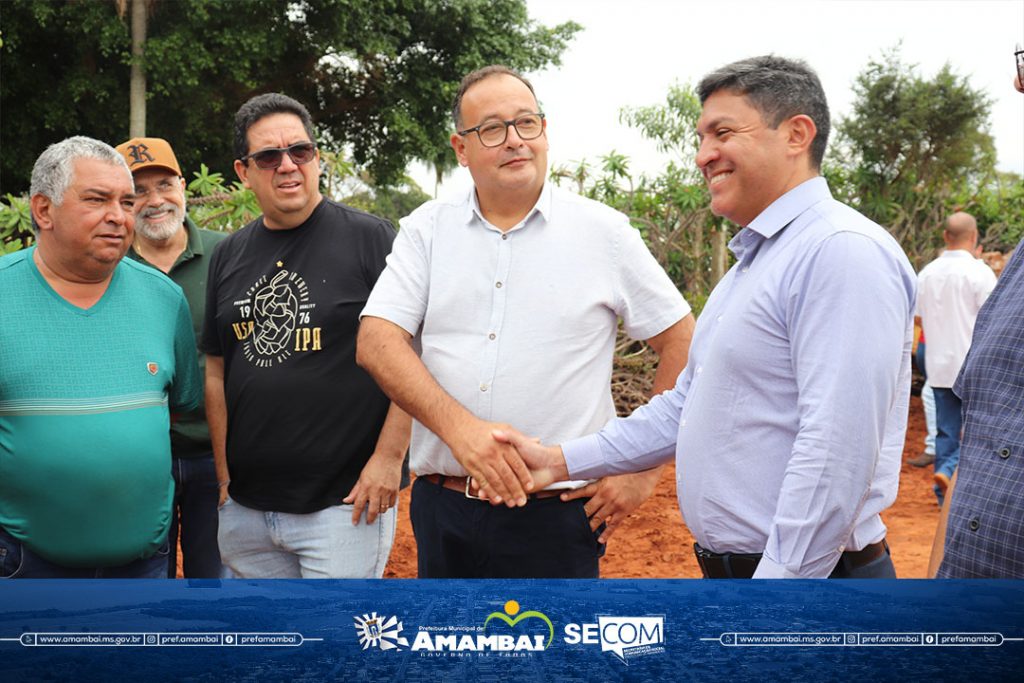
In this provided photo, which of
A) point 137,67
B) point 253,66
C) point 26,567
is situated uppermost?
point 253,66

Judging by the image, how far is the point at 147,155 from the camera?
4.12m

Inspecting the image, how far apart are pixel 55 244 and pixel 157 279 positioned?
365 mm

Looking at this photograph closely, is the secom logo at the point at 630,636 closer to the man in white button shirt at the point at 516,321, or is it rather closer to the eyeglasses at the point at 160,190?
the man in white button shirt at the point at 516,321

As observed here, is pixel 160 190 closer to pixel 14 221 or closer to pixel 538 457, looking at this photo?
pixel 538 457

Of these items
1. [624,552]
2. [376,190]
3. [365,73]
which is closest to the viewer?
[624,552]

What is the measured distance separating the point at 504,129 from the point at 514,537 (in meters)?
1.28

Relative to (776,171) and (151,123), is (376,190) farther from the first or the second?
(776,171)

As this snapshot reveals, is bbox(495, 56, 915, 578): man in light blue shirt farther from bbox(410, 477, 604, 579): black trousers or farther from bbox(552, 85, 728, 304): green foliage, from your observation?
bbox(552, 85, 728, 304): green foliage

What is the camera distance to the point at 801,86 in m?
2.20

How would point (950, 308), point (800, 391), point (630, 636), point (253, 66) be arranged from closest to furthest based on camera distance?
point (630, 636) < point (800, 391) < point (950, 308) < point (253, 66)

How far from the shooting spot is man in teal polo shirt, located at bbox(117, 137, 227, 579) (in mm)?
3773

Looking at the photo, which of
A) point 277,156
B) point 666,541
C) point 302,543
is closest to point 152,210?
point 277,156

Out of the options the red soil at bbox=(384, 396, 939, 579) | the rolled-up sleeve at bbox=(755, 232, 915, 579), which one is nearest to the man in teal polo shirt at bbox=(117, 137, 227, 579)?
the red soil at bbox=(384, 396, 939, 579)

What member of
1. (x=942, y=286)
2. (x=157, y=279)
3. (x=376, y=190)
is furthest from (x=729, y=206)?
(x=376, y=190)
